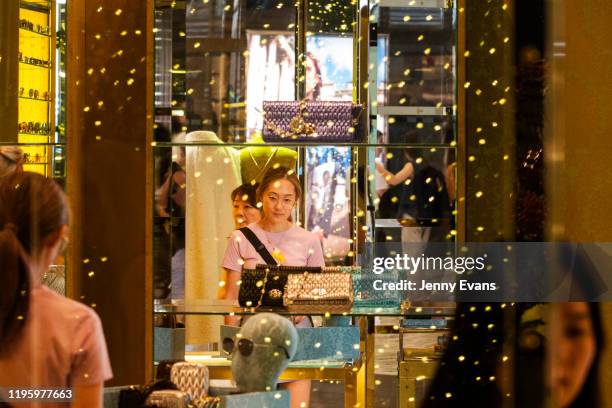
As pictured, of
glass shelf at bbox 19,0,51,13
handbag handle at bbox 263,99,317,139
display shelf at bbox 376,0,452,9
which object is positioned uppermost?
display shelf at bbox 376,0,452,9

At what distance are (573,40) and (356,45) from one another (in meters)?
0.49

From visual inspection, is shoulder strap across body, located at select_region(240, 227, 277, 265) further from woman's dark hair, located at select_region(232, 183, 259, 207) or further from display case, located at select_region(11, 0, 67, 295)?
display case, located at select_region(11, 0, 67, 295)

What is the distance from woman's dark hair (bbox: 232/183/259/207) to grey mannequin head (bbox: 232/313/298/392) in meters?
0.27

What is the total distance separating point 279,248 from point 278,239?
0.02m

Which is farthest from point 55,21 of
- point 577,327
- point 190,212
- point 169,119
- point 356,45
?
point 577,327

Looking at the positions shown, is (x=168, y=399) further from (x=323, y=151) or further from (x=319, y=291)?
(x=323, y=151)

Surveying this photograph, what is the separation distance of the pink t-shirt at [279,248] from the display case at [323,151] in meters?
0.02

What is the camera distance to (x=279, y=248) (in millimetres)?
2287

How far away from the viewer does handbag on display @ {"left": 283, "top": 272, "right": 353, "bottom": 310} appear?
223 centimetres

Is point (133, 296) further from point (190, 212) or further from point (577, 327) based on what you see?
point (577, 327)

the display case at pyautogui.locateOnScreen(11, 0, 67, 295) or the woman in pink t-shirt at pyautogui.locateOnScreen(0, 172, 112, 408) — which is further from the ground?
the display case at pyautogui.locateOnScreen(11, 0, 67, 295)

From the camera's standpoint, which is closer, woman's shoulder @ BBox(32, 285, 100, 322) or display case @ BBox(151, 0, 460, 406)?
woman's shoulder @ BBox(32, 285, 100, 322)

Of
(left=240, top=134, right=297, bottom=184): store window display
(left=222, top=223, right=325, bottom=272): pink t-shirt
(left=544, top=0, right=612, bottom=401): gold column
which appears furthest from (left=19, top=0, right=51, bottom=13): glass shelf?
(left=544, top=0, right=612, bottom=401): gold column

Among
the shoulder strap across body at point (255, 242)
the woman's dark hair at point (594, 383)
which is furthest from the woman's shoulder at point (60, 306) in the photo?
the woman's dark hair at point (594, 383)
